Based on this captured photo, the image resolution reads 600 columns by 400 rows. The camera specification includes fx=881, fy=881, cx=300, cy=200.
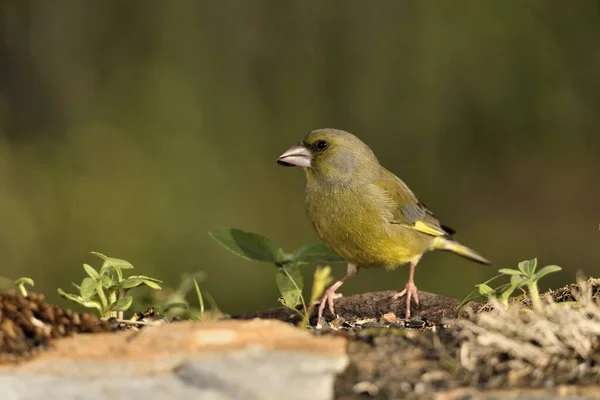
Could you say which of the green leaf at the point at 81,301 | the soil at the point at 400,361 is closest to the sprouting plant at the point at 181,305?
the green leaf at the point at 81,301

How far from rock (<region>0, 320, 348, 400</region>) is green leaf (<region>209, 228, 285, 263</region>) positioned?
1.39 metres

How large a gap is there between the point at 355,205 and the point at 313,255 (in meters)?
0.84

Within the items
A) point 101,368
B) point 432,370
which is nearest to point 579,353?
point 432,370

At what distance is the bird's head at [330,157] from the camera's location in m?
5.19

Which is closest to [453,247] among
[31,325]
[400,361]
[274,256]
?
[274,256]

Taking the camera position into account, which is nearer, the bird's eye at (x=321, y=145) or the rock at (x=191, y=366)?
the rock at (x=191, y=366)

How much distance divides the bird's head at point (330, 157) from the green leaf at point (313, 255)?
0.79 meters

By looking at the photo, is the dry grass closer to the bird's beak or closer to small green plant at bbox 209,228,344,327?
small green plant at bbox 209,228,344,327

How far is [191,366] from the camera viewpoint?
2354mm

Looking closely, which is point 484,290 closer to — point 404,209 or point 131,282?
point 131,282

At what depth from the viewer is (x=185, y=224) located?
29.3ft

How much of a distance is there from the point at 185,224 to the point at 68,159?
1.53m

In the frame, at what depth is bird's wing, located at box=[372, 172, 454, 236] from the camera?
5246 mm

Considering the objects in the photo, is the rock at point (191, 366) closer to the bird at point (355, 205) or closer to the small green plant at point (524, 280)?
the small green plant at point (524, 280)
